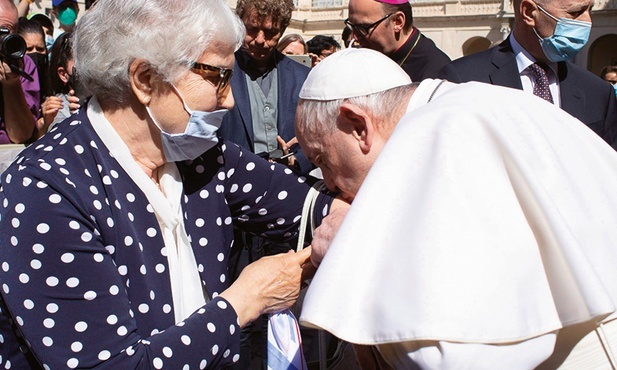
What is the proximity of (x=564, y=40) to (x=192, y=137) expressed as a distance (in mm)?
2290

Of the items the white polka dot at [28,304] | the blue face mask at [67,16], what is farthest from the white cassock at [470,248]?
the blue face mask at [67,16]

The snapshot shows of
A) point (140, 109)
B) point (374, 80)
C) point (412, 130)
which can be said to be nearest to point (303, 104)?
point (374, 80)

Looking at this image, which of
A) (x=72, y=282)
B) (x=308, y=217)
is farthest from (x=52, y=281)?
(x=308, y=217)

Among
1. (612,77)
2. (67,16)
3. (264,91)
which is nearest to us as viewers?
(264,91)

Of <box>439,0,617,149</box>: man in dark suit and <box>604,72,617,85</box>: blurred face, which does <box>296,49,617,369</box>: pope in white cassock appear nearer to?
<box>439,0,617,149</box>: man in dark suit

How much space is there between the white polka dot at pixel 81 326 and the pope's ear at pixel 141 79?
0.69 meters

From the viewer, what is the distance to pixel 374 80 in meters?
2.01

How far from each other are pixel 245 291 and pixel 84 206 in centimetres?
55

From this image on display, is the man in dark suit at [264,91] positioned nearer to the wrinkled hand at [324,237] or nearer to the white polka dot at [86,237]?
the wrinkled hand at [324,237]

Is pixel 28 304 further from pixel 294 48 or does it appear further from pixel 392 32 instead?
pixel 294 48

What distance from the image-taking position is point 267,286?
86.0 inches

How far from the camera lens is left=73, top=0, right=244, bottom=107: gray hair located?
204cm

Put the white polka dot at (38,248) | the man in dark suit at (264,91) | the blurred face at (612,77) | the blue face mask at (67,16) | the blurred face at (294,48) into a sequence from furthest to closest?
the blurred face at (612,77) < the blurred face at (294,48) < the blue face mask at (67,16) < the man in dark suit at (264,91) < the white polka dot at (38,248)

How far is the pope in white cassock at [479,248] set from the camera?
1.43m
